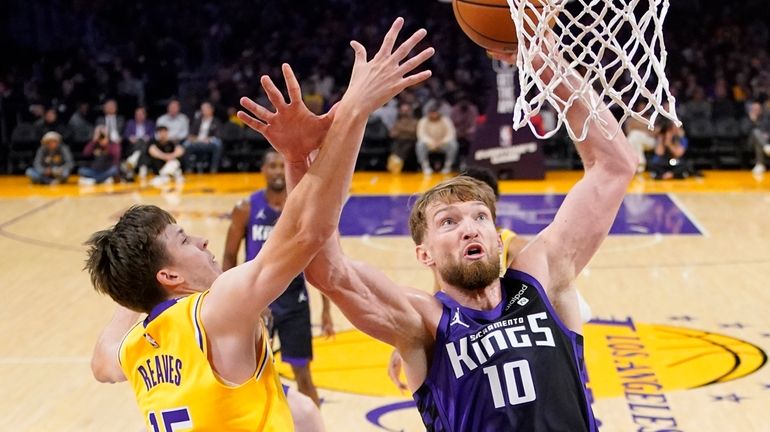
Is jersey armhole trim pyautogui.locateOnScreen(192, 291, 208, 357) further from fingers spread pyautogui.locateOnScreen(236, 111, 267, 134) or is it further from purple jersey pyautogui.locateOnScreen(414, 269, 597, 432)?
purple jersey pyautogui.locateOnScreen(414, 269, 597, 432)

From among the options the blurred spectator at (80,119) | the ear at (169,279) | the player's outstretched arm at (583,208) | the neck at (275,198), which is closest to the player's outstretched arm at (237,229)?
the neck at (275,198)

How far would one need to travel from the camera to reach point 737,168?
739 inches

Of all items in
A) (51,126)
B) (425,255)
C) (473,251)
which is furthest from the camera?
(51,126)

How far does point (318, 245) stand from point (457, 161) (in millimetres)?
16298

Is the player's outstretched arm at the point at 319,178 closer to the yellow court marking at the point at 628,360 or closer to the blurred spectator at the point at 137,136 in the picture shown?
the yellow court marking at the point at 628,360

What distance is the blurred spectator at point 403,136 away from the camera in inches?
729

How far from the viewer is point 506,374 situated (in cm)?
308

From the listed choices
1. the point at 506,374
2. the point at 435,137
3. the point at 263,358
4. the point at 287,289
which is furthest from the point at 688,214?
the point at 263,358

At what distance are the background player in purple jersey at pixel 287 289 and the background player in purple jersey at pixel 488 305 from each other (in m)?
2.65

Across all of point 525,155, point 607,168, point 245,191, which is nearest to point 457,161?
point 525,155

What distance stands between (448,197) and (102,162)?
15948 mm

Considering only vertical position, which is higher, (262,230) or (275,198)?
(275,198)

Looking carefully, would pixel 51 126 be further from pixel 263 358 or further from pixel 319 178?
pixel 319 178

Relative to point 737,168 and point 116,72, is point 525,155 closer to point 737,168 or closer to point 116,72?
point 737,168
